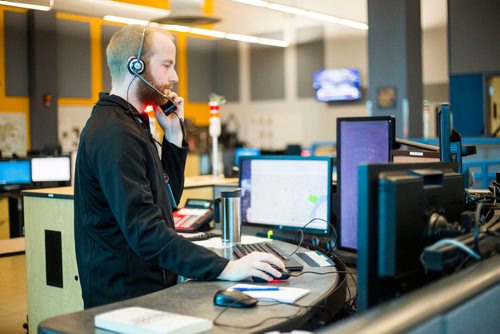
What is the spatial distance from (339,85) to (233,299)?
1132 centimetres

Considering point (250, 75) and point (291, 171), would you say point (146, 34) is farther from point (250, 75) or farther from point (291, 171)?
point (250, 75)

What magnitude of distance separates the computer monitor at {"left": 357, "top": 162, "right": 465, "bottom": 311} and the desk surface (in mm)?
285

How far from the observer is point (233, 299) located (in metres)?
1.58

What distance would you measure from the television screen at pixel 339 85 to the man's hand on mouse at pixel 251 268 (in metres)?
10.9

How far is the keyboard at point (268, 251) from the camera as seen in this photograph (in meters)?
2.07

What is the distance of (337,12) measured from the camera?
427 inches

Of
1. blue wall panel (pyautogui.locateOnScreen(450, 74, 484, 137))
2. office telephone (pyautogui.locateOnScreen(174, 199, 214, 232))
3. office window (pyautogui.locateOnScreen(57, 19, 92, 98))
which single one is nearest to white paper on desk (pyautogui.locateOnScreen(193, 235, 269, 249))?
office telephone (pyautogui.locateOnScreen(174, 199, 214, 232))

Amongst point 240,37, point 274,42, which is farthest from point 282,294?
point 274,42

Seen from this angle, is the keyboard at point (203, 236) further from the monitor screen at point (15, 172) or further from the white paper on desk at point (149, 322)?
the monitor screen at point (15, 172)

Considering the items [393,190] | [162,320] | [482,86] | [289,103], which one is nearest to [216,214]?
[162,320]

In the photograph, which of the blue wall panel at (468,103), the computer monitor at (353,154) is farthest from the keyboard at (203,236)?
the blue wall panel at (468,103)

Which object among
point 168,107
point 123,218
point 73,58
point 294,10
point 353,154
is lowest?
point 123,218

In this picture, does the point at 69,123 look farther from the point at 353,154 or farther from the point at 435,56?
the point at 353,154

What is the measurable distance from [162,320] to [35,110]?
9.91 metres
